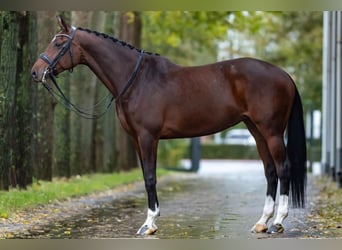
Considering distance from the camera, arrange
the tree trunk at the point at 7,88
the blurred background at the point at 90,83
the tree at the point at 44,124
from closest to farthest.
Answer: the tree trunk at the point at 7,88
the blurred background at the point at 90,83
the tree at the point at 44,124

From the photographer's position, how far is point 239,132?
39.7 m

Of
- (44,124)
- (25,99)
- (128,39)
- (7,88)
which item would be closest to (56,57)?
(7,88)

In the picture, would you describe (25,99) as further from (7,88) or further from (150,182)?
(150,182)

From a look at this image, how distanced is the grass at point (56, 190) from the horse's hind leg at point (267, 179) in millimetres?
3231

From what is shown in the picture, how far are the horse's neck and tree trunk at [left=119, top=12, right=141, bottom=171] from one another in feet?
31.4

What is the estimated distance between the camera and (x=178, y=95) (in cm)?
819

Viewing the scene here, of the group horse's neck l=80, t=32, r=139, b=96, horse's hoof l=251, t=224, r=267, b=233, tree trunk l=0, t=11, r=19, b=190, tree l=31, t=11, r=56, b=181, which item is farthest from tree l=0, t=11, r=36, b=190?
horse's hoof l=251, t=224, r=267, b=233

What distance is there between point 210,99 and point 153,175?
1.07 meters

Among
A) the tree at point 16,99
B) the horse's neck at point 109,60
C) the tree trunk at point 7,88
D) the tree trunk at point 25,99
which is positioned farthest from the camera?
the tree trunk at point 25,99

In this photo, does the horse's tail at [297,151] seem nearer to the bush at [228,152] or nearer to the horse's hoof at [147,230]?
the horse's hoof at [147,230]

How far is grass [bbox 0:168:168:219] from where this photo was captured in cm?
995

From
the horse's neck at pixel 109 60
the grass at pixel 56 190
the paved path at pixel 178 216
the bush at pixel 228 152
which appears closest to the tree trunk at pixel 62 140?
the grass at pixel 56 190

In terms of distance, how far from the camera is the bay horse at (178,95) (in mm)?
8086

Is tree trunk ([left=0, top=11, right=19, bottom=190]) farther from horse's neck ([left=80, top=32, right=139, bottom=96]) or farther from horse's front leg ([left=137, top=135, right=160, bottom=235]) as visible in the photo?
horse's front leg ([left=137, top=135, right=160, bottom=235])
